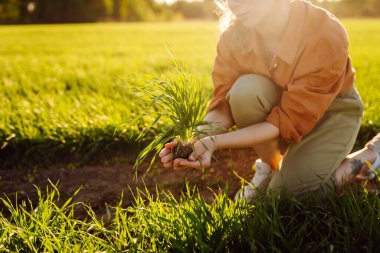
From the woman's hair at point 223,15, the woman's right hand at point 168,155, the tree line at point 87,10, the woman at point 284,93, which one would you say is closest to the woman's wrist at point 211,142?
the woman at point 284,93

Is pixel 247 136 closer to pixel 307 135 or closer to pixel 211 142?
pixel 211 142

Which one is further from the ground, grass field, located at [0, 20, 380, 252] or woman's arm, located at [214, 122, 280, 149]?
woman's arm, located at [214, 122, 280, 149]

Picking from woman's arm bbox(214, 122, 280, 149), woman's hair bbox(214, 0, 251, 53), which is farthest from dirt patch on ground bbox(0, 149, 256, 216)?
woman's hair bbox(214, 0, 251, 53)

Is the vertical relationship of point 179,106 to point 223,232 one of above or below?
above

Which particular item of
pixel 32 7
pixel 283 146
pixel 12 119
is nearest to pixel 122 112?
pixel 12 119

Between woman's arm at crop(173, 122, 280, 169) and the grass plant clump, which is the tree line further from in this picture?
the grass plant clump

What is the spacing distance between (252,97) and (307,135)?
0.40m

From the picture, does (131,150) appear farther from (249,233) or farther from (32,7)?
(32,7)

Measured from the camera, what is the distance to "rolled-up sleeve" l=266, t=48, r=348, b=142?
1919mm

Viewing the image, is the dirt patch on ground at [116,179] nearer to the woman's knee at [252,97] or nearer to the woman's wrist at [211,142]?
the woman's knee at [252,97]

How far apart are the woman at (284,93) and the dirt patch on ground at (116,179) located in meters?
0.27

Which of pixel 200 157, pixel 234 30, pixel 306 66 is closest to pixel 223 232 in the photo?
pixel 200 157

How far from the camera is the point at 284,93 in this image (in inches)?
78.9

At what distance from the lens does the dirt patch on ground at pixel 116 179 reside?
7.82 feet
